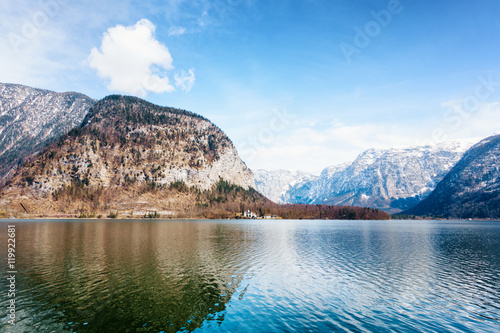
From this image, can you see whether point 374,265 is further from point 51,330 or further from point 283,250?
point 51,330

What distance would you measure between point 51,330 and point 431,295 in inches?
1725

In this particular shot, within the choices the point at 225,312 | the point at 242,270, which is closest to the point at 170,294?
the point at 225,312

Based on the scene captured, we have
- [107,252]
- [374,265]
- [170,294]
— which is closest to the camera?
[170,294]

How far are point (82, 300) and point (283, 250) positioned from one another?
5191 centimetres

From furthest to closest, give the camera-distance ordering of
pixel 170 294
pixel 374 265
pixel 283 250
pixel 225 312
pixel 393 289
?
pixel 283 250 → pixel 374 265 → pixel 393 289 → pixel 170 294 → pixel 225 312

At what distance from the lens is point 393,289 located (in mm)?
37875

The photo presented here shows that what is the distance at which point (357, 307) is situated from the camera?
30938 mm

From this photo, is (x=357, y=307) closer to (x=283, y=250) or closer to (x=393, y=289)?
(x=393, y=289)

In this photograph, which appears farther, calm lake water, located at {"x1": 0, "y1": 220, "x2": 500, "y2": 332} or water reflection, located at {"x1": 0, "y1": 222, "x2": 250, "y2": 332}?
calm lake water, located at {"x1": 0, "y1": 220, "x2": 500, "y2": 332}

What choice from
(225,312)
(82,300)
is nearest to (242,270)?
(225,312)

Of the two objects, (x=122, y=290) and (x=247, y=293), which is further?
(x=247, y=293)

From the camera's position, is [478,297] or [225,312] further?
[478,297]

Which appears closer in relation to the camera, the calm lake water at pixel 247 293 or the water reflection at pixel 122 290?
the water reflection at pixel 122 290

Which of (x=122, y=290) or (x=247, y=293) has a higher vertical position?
(x=122, y=290)
